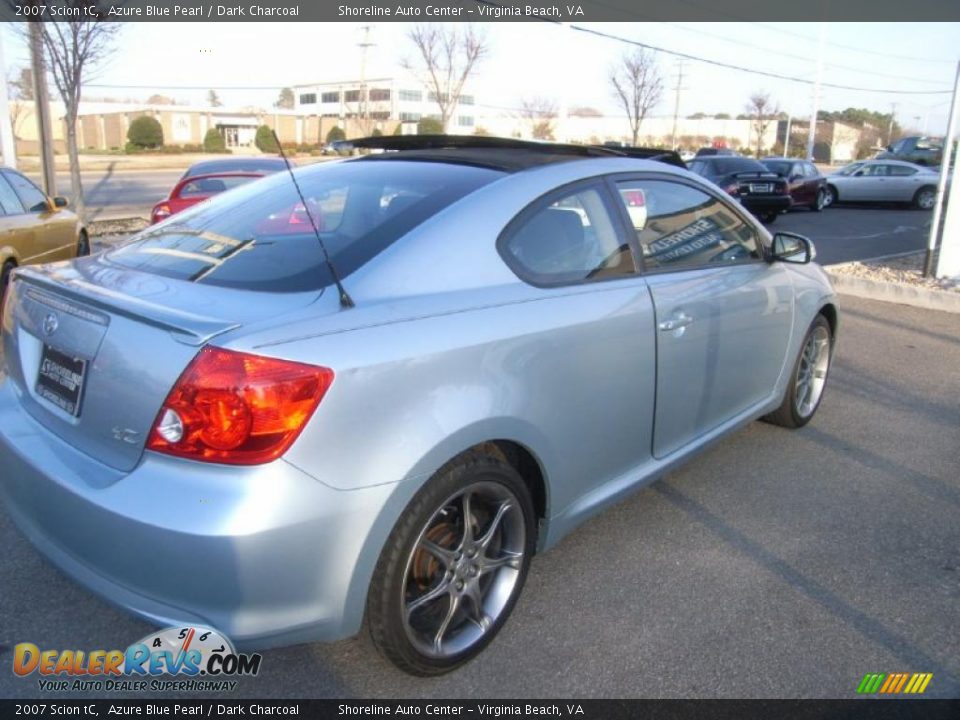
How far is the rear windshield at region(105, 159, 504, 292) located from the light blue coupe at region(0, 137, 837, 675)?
16 millimetres

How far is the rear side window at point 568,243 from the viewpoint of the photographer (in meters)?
2.75

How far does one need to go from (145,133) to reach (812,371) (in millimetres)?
55412

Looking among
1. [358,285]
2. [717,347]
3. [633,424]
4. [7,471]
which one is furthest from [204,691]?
[717,347]

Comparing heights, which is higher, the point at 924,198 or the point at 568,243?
the point at 568,243

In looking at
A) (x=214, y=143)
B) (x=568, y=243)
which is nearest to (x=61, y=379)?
(x=568, y=243)

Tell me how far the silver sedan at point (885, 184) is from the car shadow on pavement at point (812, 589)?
2169cm

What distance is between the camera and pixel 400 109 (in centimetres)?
5612

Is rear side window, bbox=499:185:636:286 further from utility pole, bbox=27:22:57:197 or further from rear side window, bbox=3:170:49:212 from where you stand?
utility pole, bbox=27:22:57:197

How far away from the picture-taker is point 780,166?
20719mm

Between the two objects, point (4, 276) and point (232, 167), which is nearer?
point (4, 276)

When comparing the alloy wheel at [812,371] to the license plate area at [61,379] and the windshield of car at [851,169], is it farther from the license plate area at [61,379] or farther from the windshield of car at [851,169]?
the windshield of car at [851,169]

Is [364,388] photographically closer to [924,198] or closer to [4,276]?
[4,276]

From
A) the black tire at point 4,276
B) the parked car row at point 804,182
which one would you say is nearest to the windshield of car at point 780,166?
the parked car row at point 804,182

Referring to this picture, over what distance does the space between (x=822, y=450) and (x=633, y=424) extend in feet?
6.62
